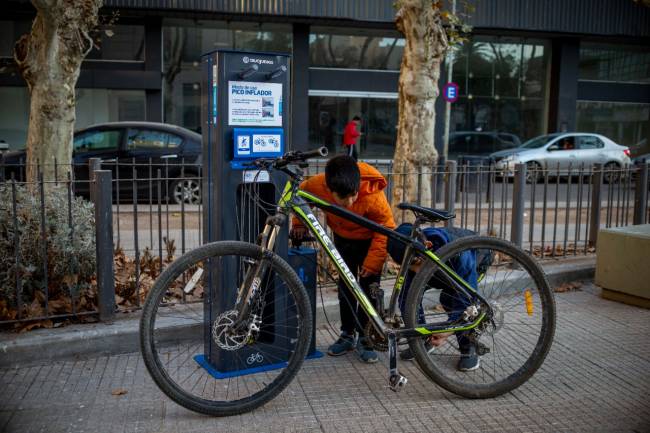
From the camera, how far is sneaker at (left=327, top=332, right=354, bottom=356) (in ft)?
16.0

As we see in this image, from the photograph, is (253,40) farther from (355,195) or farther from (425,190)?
(355,195)

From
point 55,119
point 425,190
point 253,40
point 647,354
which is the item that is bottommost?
point 647,354

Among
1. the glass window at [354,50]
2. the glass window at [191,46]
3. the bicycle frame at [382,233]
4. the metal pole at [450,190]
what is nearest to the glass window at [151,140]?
the metal pole at [450,190]

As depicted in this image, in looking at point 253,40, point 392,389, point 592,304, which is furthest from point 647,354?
point 253,40

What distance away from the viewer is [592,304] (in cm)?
636

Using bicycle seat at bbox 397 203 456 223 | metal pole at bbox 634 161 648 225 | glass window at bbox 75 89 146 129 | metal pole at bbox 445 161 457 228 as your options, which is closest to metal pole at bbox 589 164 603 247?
metal pole at bbox 634 161 648 225

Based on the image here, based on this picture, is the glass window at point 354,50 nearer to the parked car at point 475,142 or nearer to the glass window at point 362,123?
the glass window at point 362,123

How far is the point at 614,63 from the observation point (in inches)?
1107

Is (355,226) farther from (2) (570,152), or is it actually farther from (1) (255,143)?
(2) (570,152)

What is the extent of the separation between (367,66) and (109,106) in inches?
365

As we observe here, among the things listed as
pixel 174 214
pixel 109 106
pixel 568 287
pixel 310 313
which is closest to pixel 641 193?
pixel 568 287

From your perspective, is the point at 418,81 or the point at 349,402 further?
the point at 418,81

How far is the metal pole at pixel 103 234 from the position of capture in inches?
191

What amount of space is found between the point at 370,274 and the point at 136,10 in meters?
19.3
